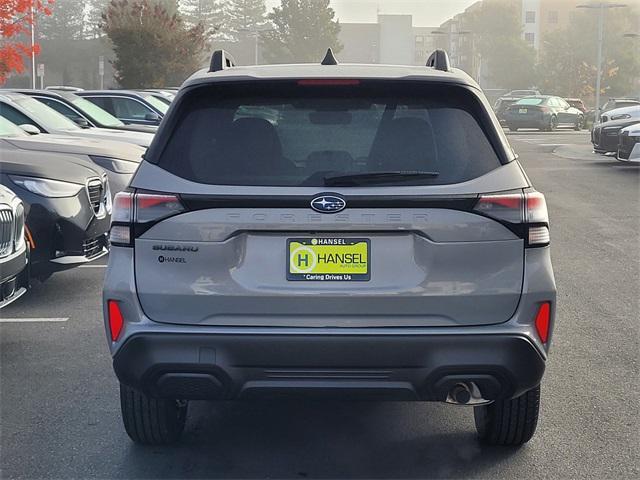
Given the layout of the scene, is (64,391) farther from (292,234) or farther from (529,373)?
(529,373)

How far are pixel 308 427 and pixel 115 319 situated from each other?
1381 millimetres

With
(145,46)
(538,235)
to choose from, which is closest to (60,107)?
(538,235)

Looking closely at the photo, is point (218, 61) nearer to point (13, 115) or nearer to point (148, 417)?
point (148, 417)

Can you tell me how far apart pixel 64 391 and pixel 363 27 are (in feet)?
427

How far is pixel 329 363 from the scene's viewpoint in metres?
3.90

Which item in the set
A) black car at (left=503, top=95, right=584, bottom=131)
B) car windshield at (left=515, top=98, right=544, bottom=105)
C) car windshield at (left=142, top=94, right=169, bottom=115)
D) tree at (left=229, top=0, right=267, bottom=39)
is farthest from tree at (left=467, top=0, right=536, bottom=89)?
car windshield at (left=142, top=94, right=169, bottom=115)

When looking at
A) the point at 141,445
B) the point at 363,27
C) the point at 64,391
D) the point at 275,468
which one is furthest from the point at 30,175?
the point at 363,27

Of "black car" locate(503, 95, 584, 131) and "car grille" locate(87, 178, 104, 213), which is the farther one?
"black car" locate(503, 95, 584, 131)

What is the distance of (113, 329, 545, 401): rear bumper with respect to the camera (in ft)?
12.7

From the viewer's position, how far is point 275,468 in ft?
14.5

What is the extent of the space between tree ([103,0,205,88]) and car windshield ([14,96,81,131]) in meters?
18.5

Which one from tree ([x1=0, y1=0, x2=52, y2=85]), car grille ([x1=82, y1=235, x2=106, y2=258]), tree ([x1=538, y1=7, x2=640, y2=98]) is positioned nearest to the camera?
car grille ([x1=82, y1=235, x2=106, y2=258])

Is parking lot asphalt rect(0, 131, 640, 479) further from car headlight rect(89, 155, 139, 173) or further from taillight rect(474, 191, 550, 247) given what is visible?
car headlight rect(89, 155, 139, 173)

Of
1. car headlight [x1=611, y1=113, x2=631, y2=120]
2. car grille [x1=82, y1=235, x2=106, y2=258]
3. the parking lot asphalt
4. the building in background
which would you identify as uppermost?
the building in background
